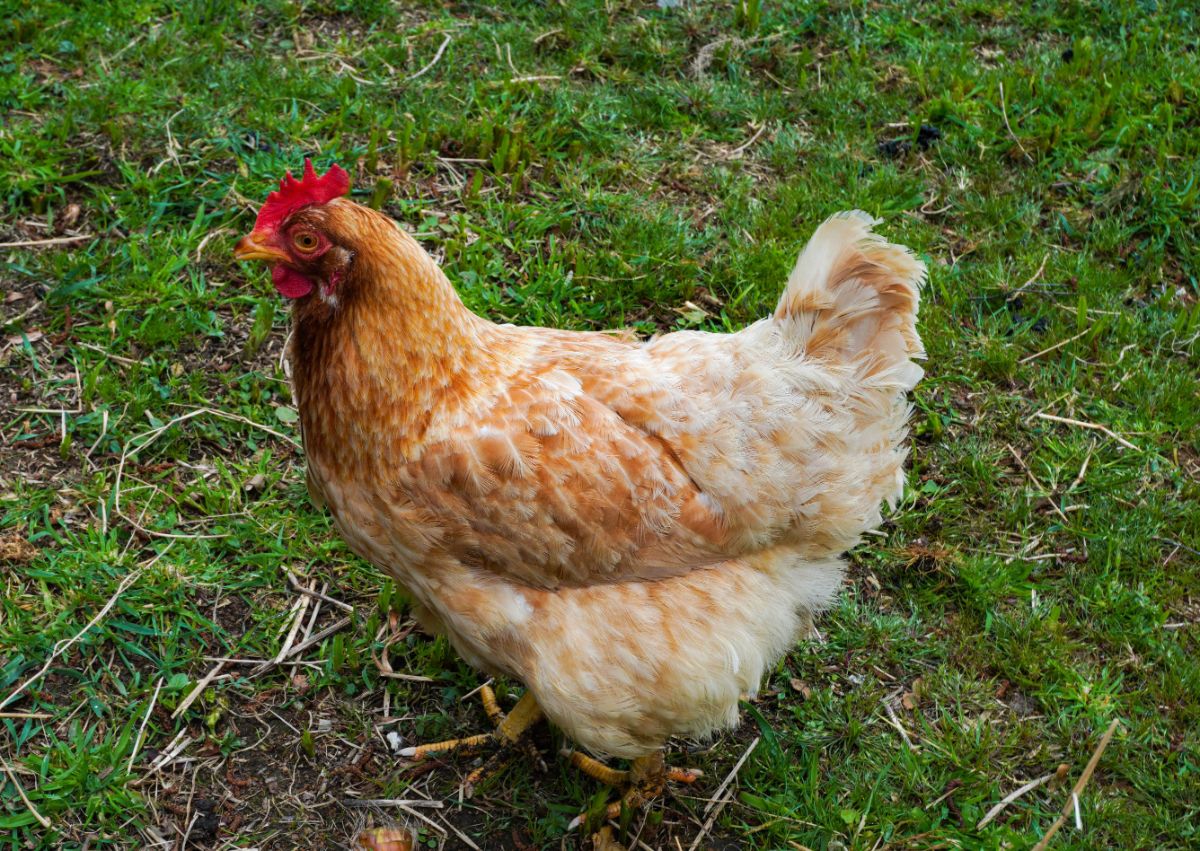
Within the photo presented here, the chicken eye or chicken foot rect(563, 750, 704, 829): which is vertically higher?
the chicken eye

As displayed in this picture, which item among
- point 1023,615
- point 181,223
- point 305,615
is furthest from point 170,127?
point 1023,615

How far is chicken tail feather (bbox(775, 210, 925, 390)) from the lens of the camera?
10.2 feet

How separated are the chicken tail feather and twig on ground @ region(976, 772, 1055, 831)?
4.64ft

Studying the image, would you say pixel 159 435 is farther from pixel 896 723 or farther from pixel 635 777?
pixel 896 723

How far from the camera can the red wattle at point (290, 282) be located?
2947mm

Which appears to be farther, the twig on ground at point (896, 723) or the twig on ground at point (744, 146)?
the twig on ground at point (744, 146)

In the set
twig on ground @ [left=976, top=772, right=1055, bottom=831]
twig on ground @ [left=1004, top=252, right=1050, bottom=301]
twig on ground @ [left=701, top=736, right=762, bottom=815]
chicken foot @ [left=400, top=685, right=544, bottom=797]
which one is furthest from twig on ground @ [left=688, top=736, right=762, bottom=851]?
twig on ground @ [left=1004, top=252, right=1050, bottom=301]

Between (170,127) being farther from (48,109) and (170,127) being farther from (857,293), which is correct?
(857,293)

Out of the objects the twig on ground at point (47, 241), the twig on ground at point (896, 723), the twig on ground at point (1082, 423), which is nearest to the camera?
Result: the twig on ground at point (896, 723)

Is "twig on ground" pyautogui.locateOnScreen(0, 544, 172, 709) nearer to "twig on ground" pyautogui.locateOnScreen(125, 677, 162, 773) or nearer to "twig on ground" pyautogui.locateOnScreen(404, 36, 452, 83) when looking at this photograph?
"twig on ground" pyautogui.locateOnScreen(125, 677, 162, 773)

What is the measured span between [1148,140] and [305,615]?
4.86 meters

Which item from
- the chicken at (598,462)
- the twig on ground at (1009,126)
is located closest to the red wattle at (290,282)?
the chicken at (598,462)

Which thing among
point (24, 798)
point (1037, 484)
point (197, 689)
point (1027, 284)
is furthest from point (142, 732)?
point (1027, 284)

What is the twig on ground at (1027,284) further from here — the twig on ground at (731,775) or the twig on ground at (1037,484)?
the twig on ground at (731,775)
